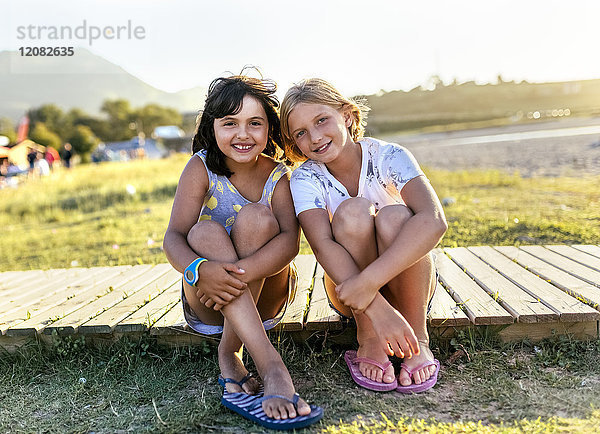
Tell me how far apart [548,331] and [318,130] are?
1414 millimetres

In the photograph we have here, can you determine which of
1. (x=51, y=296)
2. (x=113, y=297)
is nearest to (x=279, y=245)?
(x=113, y=297)

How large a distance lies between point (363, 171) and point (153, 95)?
166 m

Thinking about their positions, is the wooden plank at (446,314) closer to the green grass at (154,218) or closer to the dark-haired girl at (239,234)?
the dark-haired girl at (239,234)

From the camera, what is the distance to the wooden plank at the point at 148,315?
2.65m

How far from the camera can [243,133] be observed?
2.45 meters

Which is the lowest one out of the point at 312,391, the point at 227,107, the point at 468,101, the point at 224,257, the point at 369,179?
the point at 312,391

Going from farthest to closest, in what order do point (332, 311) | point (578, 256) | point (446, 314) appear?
point (578, 256), point (332, 311), point (446, 314)

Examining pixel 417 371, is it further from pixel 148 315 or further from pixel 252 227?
pixel 148 315

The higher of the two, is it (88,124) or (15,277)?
(88,124)

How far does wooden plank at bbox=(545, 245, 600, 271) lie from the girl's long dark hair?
2.02 metres

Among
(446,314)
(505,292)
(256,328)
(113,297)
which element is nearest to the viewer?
(256,328)

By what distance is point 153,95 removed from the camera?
159 metres

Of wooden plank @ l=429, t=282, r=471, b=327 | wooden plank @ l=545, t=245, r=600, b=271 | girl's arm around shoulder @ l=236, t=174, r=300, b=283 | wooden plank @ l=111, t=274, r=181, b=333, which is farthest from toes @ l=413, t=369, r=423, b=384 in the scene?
wooden plank @ l=545, t=245, r=600, b=271

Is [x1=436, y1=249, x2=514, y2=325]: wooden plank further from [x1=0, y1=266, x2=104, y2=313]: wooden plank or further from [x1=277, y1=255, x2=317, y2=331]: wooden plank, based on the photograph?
[x1=0, y1=266, x2=104, y2=313]: wooden plank
